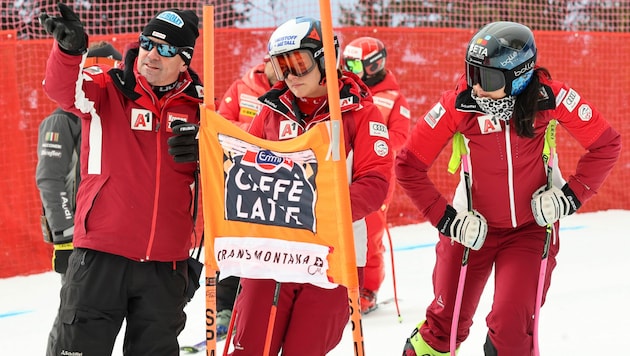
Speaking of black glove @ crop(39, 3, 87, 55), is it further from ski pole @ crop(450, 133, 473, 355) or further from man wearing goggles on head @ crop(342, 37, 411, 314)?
man wearing goggles on head @ crop(342, 37, 411, 314)

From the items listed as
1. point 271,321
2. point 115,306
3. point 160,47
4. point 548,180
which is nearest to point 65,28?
point 160,47

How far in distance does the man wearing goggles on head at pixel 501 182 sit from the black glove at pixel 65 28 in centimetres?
182

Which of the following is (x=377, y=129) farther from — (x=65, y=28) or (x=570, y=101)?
(x=65, y=28)

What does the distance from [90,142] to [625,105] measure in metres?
9.53

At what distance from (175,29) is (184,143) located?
1.95ft

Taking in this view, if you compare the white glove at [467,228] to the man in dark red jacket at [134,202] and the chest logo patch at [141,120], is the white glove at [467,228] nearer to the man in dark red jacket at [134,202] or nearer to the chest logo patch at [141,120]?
the man in dark red jacket at [134,202]

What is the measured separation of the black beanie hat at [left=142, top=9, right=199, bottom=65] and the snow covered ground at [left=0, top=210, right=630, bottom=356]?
8.80 ft

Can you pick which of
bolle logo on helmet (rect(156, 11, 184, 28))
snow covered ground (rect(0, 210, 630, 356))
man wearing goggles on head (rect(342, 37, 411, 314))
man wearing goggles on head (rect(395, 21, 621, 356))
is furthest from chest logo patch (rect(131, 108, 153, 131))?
man wearing goggles on head (rect(342, 37, 411, 314))

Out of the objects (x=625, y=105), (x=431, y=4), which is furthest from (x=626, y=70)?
(x=431, y=4)

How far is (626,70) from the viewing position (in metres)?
12.5

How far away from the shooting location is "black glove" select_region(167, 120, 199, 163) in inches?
168

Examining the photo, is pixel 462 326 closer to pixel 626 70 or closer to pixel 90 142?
pixel 90 142

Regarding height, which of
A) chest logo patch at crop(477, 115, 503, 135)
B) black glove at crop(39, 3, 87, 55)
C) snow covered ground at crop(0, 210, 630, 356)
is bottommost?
snow covered ground at crop(0, 210, 630, 356)

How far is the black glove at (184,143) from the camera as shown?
168 inches
